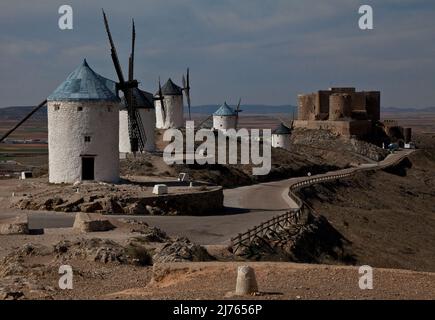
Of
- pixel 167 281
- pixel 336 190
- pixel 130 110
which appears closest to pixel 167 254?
pixel 167 281

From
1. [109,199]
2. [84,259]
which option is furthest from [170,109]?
[84,259]

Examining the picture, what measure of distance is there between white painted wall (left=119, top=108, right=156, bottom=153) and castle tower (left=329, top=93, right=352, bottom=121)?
2729 cm

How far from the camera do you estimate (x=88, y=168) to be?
2855cm

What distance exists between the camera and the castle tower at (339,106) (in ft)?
224

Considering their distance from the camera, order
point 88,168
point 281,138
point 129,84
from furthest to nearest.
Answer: point 281,138 → point 129,84 → point 88,168

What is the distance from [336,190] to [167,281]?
3228cm

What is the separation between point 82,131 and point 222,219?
607 cm

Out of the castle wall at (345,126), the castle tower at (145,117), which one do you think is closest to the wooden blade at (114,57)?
the castle tower at (145,117)

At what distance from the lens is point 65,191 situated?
25.9m

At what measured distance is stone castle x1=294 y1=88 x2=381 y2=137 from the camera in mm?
67787

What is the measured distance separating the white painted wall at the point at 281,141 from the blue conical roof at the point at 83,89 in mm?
30298

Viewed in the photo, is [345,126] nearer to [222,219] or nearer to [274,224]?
[222,219]

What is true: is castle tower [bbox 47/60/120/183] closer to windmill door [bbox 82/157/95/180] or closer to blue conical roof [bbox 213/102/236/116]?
windmill door [bbox 82/157/95/180]

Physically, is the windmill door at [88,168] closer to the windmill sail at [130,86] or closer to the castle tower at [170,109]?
the windmill sail at [130,86]
